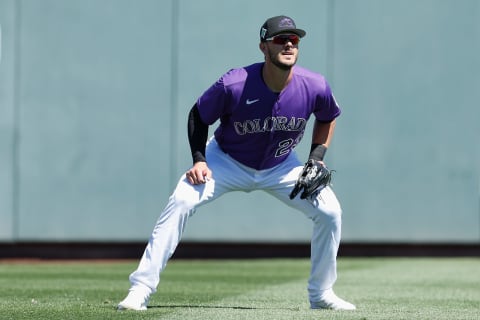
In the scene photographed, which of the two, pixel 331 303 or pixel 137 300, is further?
pixel 331 303

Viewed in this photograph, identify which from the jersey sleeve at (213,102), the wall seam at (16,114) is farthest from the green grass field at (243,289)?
the jersey sleeve at (213,102)

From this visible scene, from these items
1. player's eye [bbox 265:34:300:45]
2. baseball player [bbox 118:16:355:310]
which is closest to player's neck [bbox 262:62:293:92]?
baseball player [bbox 118:16:355:310]

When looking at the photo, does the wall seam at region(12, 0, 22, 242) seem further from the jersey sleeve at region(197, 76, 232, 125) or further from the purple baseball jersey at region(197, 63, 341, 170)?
the jersey sleeve at region(197, 76, 232, 125)

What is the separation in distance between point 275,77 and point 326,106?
461 millimetres

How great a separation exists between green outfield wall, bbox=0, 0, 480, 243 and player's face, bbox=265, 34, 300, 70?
8.11 m

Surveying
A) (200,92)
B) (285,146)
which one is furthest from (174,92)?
(285,146)

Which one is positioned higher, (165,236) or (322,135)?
(322,135)

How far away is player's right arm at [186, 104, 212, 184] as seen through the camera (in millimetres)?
6738

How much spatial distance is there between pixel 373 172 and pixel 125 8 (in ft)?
14.2

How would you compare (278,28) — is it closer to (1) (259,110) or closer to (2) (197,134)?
(1) (259,110)

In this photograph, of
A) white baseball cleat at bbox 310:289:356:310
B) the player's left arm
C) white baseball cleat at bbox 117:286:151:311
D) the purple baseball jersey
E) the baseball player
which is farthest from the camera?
the player's left arm

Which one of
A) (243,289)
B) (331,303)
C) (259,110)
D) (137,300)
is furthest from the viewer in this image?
(243,289)

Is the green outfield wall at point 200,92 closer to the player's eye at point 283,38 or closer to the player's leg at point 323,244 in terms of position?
the player's leg at point 323,244

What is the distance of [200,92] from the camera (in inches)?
583
